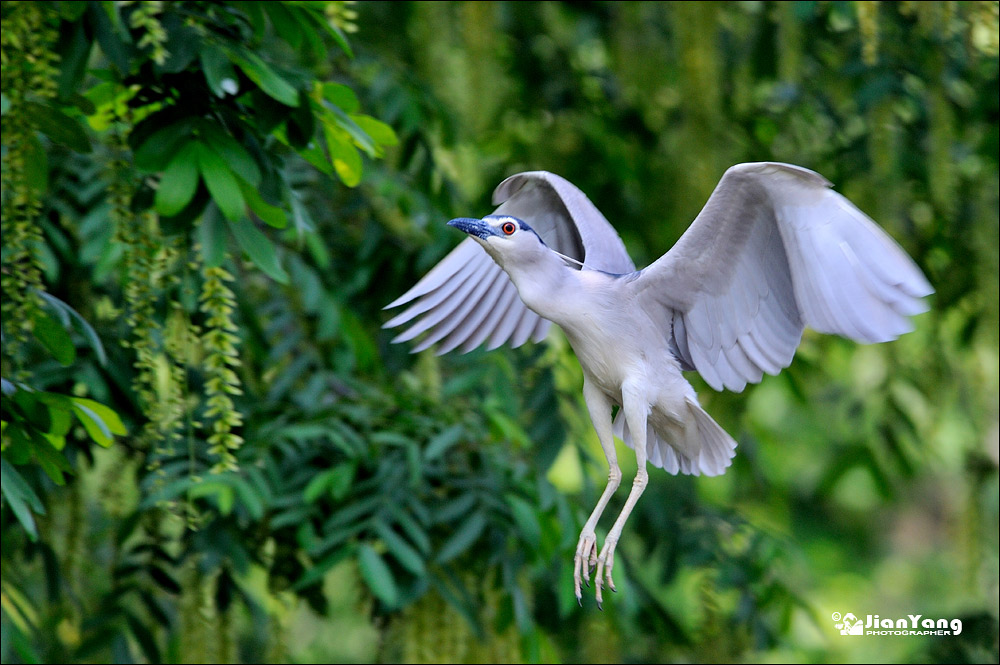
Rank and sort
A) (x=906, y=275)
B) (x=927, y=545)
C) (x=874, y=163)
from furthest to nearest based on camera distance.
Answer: (x=927, y=545), (x=874, y=163), (x=906, y=275)

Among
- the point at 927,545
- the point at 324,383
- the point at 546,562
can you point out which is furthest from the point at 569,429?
the point at 927,545

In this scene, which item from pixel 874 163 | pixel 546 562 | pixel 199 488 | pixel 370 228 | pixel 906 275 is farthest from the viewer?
pixel 370 228

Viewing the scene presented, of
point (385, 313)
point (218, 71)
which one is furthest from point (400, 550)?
point (218, 71)

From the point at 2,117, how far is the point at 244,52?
1.85 feet

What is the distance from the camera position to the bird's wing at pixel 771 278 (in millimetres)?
1908

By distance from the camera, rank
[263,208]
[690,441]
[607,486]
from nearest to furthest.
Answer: [607,486], [690,441], [263,208]

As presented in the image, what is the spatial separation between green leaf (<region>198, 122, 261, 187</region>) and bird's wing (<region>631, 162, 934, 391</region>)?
3.28 ft

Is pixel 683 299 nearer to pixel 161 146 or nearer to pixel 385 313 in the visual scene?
pixel 161 146

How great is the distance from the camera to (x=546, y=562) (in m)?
3.72

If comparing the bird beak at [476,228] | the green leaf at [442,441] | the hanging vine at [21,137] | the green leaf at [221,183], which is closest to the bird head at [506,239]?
the bird beak at [476,228]

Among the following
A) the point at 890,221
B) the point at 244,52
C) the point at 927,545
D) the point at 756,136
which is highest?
the point at 244,52

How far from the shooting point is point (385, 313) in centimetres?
454

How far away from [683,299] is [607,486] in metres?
0.41

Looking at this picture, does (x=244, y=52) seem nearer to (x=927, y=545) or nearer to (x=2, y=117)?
(x=2, y=117)
